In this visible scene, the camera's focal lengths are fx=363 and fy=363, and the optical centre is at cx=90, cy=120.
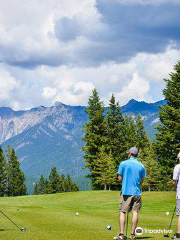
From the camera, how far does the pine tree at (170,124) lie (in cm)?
4384

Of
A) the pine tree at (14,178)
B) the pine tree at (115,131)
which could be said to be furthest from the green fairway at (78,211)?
the pine tree at (14,178)

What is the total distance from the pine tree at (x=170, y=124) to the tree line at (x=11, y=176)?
48.5 m

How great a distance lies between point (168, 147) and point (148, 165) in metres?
24.9

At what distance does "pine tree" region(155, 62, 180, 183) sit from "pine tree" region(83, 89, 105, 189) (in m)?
14.1

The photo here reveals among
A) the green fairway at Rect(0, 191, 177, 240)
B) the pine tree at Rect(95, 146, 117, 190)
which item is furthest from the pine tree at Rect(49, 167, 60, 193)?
the green fairway at Rect(0, 191, 177, 240)

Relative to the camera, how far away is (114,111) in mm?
61750

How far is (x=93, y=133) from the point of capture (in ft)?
192

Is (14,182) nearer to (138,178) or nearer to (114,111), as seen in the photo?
(114,111)

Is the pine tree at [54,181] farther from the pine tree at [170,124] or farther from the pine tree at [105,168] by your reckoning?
the pine tree at [170,124]

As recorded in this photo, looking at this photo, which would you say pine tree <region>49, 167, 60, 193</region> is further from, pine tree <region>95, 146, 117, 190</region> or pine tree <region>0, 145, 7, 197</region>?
pine tree <region>95, 146, 117, 190</region>

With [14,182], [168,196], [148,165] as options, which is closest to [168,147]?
[168,196]

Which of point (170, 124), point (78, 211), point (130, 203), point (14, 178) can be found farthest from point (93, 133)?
point (130, 203)

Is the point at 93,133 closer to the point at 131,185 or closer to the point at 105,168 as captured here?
the point at 105,168

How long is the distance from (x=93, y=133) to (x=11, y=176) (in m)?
38.5
